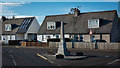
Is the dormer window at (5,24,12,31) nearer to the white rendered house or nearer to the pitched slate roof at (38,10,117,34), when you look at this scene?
the white rendered house

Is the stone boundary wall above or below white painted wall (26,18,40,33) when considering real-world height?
below

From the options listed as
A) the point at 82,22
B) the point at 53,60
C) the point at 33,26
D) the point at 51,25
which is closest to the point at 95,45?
the point at 82,22

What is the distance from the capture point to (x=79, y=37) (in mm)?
38094

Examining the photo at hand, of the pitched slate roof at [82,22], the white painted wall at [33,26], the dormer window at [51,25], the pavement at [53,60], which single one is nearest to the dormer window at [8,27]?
the white painted wall at [33,26]

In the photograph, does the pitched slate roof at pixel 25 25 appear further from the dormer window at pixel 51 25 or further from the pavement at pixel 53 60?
the pavement at pixel 53 60

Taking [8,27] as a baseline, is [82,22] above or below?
above

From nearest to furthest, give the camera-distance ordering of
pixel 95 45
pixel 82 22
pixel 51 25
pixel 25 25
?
pixel 95 45
pixel 82 22
pixel 51 25
pixel 25 25

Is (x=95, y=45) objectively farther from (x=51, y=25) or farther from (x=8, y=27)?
(x=8, y=27)

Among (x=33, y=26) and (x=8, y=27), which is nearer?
(x=33, y=26)

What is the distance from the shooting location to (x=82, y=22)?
40156 millimetres

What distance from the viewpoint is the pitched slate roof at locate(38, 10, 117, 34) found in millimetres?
36062

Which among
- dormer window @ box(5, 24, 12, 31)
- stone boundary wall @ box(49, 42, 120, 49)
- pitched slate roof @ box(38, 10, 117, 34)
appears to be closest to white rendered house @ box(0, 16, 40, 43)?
dormer window @ box(5, 24, 12, 31)

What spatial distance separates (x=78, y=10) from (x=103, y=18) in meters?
7.60

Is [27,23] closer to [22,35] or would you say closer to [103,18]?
[22,35]
